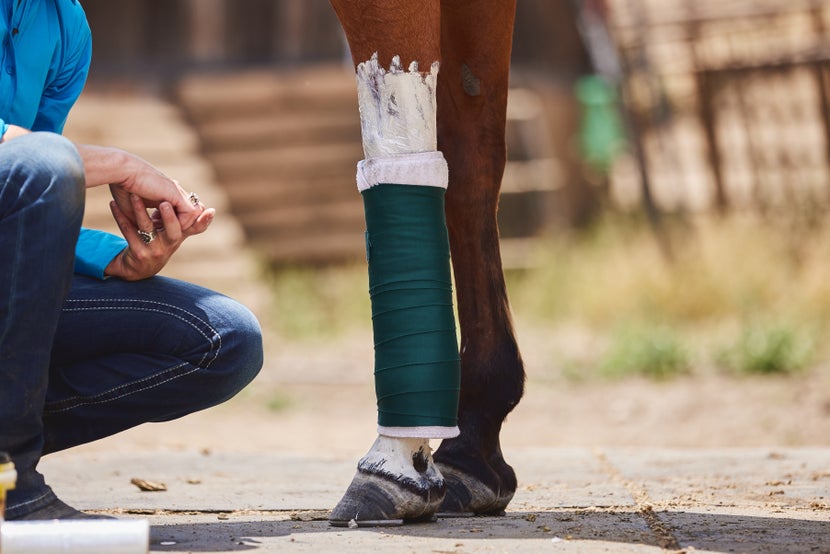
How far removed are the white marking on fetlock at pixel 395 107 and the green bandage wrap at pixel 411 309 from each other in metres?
0.08

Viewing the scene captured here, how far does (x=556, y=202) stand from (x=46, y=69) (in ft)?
28.8

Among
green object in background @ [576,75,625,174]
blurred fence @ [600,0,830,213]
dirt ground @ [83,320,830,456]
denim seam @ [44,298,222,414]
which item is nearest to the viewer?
denim seam @ [44,298,222,414]

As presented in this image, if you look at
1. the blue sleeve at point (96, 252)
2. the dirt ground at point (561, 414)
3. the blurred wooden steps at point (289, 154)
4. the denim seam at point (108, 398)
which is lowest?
the dirt ground at point (561, 414)

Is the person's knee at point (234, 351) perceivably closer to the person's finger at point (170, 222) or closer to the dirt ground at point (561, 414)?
the person's finger at point (170, 222)

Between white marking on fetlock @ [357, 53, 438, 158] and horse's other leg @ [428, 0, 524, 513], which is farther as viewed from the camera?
horse's other leg @ [428, 0, 524, 513]

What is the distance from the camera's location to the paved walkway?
Answer: 80.4 inches

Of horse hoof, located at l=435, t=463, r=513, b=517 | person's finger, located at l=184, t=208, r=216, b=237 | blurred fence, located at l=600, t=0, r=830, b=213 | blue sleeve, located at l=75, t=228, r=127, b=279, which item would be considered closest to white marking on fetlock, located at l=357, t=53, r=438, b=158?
person's finger, located at l=184, t=208, r=216, b=237

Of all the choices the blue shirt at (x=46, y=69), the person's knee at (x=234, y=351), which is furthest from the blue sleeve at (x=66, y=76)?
the person's knee at (x=234, y=351)

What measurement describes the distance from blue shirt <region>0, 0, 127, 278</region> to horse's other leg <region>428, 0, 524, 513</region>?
721 mm

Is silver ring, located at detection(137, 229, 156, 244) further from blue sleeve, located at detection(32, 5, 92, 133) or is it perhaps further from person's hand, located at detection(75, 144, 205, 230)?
blue sleeve, located at detection(32, 5, 92, 133)

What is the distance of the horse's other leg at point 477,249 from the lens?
248 cm

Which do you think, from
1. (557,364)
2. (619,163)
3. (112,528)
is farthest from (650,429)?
(619,163)

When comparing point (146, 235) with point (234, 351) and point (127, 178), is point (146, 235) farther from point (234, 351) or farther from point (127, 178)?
point (234, 351)

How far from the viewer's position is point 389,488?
2.20m
